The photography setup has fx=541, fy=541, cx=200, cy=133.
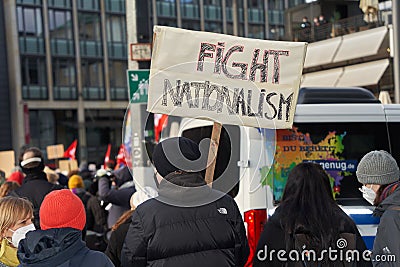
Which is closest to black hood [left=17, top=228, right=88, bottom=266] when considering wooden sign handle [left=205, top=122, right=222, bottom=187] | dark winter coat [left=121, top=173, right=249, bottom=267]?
dark winter coat [left=121, top=173, right=249, bottom=267]

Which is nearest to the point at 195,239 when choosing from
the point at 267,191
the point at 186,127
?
the point at 267,191

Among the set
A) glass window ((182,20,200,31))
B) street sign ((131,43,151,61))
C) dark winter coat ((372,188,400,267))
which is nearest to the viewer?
dark winter coat ((372,188,400,267))

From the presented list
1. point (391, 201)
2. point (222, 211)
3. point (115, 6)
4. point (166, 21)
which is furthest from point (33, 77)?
point (391, 201)

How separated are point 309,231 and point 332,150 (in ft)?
5.73

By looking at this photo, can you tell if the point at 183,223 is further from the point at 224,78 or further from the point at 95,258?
the point at 224,78

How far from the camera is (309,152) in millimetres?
4426

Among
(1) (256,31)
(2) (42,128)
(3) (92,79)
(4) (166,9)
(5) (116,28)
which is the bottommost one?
(2) (42,128)

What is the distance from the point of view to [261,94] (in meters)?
3.59

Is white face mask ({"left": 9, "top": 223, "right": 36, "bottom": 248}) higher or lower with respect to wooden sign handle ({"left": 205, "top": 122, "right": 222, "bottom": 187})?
lower

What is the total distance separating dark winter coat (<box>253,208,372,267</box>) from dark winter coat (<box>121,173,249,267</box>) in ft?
0.53

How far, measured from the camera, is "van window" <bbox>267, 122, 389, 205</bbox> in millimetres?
4391

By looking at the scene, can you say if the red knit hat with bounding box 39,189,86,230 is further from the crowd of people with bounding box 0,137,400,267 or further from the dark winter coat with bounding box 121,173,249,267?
the dark winter coat with bounding box 121,173,249,267

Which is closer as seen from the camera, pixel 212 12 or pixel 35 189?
pixel 35 189

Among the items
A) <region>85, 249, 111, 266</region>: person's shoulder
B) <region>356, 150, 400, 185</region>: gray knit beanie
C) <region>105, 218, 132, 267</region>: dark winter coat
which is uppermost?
<region>356, 150, 400, 185</region>: gray knit beanie
